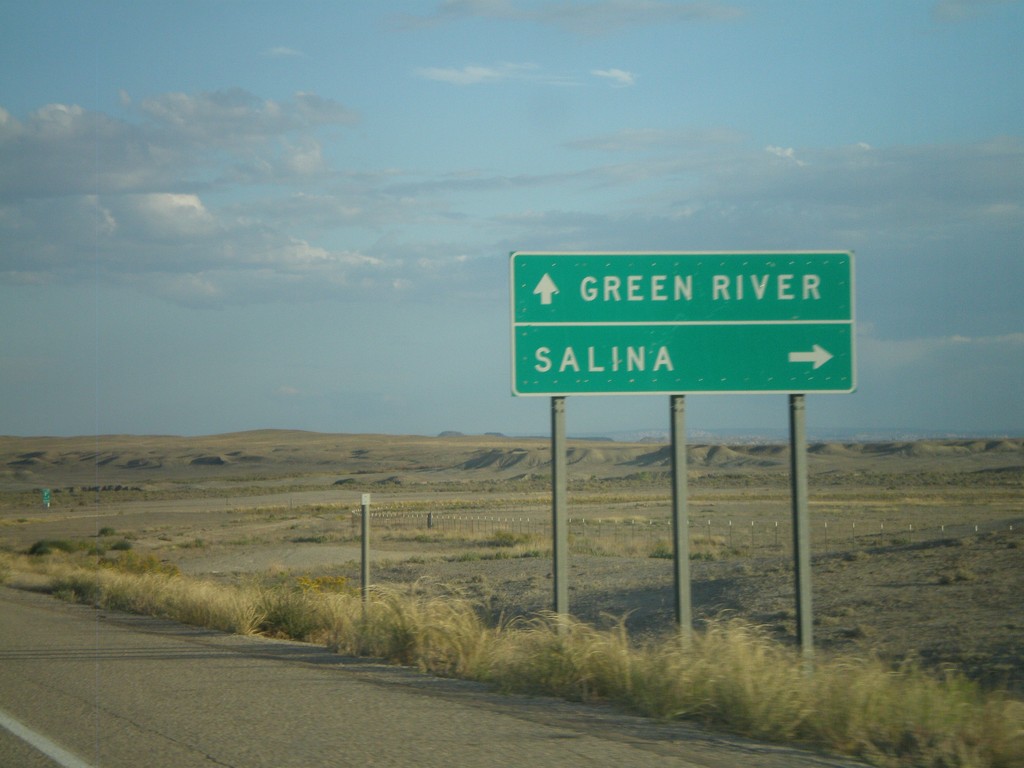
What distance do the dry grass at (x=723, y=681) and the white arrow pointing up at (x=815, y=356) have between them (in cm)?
316

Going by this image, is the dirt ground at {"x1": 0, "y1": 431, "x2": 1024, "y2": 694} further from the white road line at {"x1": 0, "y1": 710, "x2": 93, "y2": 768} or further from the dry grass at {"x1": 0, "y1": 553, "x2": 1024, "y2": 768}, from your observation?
the white road line at {"x1": 0, "y1": 710, "x2": 93, "y2": 768}

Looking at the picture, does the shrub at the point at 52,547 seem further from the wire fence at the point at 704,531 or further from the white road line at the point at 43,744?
the white road line at the point at 43,744

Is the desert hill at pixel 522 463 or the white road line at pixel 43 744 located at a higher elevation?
the desert hill at pixel 522 463

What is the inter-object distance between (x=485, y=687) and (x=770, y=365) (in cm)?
485

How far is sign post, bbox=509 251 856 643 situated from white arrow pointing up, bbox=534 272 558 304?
0.01 m

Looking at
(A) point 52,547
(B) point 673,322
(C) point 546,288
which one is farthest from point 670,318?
(A) point 52,547

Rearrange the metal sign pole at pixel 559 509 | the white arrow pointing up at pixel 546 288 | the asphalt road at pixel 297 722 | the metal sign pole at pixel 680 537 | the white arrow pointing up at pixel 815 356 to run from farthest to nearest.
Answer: the white arrow pointing up at pixel 546 288 < the white arrow pointing up at pixel 815 356 < the metal sign pole at pixel 559 509 < the metal sign pole at pixel 680 537 < the asphalt road at pixel 297 722

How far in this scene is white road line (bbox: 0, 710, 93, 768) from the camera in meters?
7.12

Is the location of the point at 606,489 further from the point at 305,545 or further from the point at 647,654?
the point at 647,654

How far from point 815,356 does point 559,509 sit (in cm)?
340

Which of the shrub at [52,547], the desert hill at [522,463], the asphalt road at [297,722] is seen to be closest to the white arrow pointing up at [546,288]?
the asphalt road at [297,722]

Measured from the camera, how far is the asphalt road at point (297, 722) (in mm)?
7062

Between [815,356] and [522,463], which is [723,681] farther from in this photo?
[522,463]

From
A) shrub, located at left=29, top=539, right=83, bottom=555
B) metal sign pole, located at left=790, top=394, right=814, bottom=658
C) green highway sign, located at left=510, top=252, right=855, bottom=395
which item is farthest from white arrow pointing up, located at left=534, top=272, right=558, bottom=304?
shrub, located at left=29, top=539, right=83, bottom=555
